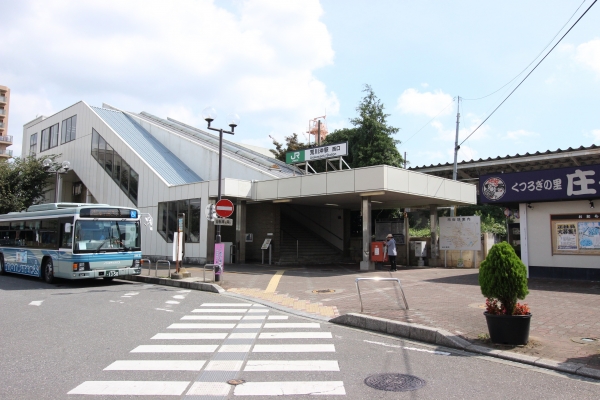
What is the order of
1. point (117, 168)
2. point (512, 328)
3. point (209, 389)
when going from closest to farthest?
point (209, 389) → point (512, 328) → point (117, 168)

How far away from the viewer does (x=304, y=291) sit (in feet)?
45.2

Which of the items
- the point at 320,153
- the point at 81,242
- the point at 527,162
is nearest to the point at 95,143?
the point at 320,153

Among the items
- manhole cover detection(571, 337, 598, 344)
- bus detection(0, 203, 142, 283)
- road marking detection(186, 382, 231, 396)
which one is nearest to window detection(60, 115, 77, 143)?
bus detection(0, 203, 142, 283)

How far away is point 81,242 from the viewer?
48.8ft

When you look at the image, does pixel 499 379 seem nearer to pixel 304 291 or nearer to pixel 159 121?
pixel 304 291

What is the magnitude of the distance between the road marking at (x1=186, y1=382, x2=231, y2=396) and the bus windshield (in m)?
11.4

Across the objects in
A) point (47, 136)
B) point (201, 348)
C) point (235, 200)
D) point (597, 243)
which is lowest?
point (201, 348)

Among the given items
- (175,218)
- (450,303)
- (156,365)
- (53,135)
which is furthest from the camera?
(53,135)

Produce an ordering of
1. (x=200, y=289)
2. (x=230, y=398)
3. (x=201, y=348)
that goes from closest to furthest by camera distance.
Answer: (x=230, y=398), (x=201, y=348), (x=200, y=289)

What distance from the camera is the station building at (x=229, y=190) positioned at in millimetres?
20984

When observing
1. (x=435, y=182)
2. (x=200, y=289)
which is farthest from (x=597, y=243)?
(x=200, y=289)

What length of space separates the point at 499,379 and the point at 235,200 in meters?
20.2

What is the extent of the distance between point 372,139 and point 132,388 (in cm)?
2953

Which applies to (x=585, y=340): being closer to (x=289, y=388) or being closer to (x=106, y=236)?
(x=289, y=388)
